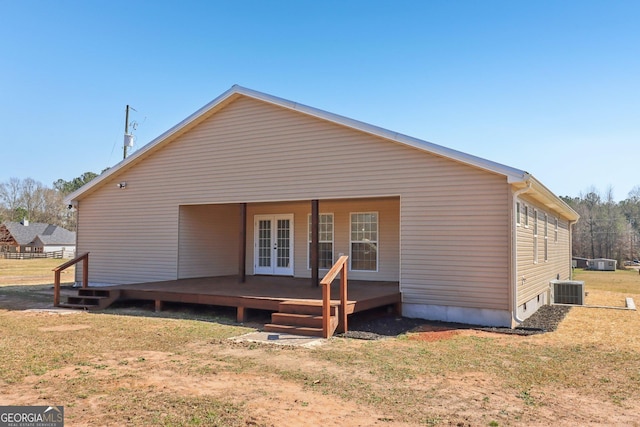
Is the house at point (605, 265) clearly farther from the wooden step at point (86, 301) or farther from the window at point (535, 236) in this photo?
the wooden step at point (86, 301)

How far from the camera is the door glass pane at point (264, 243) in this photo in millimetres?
13992

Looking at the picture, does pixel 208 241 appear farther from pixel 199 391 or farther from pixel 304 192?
pixel 199 391

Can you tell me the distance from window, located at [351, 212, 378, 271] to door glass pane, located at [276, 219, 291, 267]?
7.14 ft

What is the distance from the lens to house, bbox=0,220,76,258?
50188 mm

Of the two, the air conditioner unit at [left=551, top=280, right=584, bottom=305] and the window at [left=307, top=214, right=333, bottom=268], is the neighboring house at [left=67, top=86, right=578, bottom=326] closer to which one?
the window at [left=307, top=214, right=333, bottom=268]

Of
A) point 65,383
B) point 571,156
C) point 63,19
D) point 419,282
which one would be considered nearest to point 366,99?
point 419,282

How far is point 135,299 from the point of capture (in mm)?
10930

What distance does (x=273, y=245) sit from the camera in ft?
45.6

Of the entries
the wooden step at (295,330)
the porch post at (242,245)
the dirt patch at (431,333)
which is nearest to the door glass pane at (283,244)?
the porch post at (242,245)

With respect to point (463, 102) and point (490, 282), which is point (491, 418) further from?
point (463, 102)

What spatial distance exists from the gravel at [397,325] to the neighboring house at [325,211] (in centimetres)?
27

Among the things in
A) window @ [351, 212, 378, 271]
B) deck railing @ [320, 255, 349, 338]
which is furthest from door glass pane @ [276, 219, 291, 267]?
deck railing @ [320, 255, 349, 338]

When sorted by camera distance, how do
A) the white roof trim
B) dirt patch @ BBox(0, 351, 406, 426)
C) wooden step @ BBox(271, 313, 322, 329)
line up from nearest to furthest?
dirt patch @ BBox(0, 351, 406, 426), wooden step @ BBox(271, 313, 322, 329), the white roof trim

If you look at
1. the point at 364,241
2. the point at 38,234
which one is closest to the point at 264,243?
the point at 364,241
